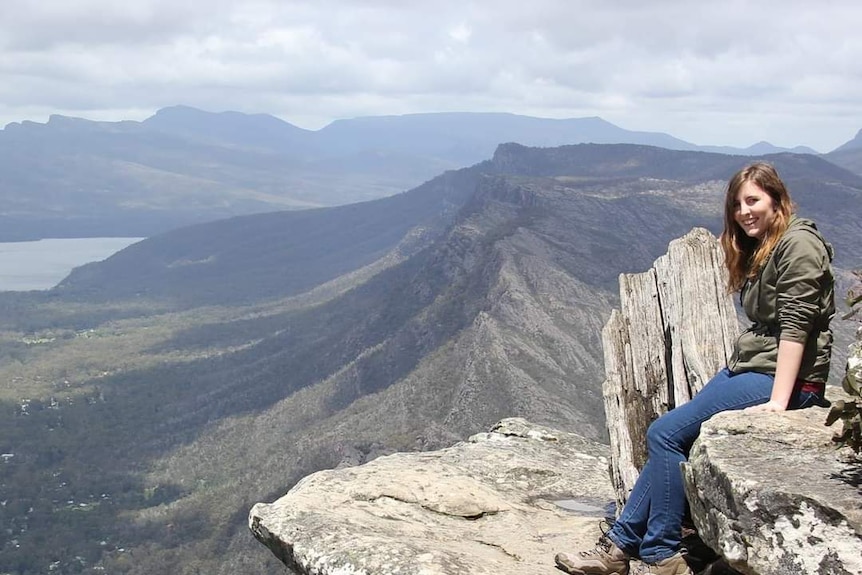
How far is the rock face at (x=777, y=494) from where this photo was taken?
6711 millimetres

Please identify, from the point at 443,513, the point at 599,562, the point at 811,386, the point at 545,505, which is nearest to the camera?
the point at 811,386

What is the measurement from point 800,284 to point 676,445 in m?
2.16

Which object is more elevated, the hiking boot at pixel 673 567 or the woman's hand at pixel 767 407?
the woman's hand at pixel 767 407

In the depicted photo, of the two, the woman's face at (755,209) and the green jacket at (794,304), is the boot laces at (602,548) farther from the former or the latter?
the woman's face at (755,209)

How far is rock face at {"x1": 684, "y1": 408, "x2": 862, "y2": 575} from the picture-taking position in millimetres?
6711

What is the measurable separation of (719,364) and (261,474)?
97734 mm

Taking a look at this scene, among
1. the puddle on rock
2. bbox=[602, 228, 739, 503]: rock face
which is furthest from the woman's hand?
the puddle on rock

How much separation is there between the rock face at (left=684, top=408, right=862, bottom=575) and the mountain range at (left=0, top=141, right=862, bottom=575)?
7232cm

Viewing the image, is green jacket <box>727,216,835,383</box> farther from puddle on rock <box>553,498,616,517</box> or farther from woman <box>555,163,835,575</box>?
puddle on rock <box>553,498,616,517</box>

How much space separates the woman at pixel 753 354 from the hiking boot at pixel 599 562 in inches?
0.4

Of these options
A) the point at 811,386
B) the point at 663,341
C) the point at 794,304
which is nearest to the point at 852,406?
the point at 794,304

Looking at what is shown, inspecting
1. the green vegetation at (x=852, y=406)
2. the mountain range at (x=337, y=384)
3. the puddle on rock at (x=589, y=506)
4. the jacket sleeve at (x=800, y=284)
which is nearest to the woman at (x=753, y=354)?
the jacket sleeve at (x=800, y=284)

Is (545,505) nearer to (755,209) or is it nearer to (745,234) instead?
(745,234)

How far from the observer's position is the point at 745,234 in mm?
9422
